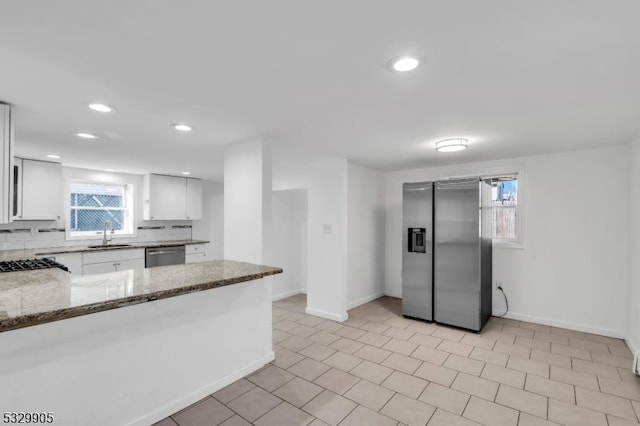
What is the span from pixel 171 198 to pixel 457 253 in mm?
5022

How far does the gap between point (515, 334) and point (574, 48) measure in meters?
3.23

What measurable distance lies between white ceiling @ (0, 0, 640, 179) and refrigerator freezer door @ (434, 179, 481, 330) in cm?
87

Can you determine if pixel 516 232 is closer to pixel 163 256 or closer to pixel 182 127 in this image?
pixel 182 127

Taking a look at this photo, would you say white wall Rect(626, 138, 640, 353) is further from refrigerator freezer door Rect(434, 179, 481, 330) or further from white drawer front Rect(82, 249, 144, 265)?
white drawer front Rect(82, 249, 144, 265)

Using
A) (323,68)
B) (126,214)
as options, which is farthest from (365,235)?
(126,214)

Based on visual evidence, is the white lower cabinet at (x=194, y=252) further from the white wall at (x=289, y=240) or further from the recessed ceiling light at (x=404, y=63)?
the recessed ceiling light at (x=404, y=63)

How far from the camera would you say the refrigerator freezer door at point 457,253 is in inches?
140

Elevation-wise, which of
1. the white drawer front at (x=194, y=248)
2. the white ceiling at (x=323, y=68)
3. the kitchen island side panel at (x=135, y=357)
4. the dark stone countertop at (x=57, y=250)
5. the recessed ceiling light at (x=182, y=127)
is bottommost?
the kitchen island side panel at (x=135, y=357)

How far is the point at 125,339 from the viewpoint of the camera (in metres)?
1.85

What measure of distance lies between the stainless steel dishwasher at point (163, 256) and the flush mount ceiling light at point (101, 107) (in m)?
3.34

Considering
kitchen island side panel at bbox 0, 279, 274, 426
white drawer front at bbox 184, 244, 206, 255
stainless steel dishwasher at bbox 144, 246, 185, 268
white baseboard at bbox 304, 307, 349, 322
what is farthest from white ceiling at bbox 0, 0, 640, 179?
white drawer front at bbox 184, 244, 206, 255

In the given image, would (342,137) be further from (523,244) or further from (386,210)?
(523,244)

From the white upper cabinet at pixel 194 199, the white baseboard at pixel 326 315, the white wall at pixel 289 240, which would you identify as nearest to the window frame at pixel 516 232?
the white baseboard at pixel 326 315

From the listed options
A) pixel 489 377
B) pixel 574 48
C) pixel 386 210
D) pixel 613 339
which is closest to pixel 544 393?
pixel 489 377
